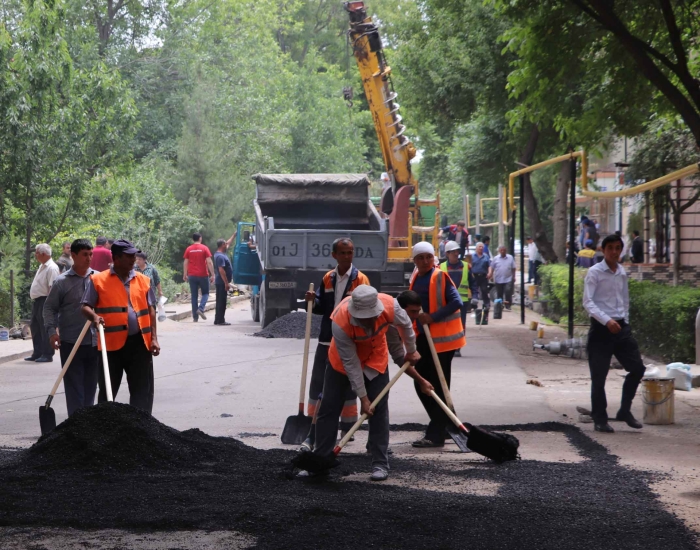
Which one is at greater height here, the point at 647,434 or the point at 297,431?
the point at 297,431

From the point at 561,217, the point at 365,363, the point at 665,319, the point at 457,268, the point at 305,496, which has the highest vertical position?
the point at 561,217

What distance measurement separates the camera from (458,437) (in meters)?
8.31

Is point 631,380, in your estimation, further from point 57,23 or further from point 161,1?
point 161,1

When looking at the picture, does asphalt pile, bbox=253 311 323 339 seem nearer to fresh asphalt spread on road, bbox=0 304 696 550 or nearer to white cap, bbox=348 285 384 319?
fresh asphalt spread on road, bbox=0 304 696 550

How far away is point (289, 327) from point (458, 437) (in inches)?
445

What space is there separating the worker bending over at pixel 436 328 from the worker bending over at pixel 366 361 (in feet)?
3.63

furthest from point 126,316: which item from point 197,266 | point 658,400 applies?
point 197,266

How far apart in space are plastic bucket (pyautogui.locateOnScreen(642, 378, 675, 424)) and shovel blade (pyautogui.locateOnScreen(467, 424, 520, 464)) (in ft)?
7.80

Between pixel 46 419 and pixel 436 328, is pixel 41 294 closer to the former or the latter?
pixel 46 419

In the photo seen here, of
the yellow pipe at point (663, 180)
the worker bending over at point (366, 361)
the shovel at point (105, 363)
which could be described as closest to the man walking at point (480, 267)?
the yellow pipe at point (663, 180)

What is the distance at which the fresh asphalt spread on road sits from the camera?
5.51 metres

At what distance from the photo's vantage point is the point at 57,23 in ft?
69.2

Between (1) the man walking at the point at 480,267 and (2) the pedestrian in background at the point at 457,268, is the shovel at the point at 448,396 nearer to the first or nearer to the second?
(2) the pedestrian in background at the point at 457,268

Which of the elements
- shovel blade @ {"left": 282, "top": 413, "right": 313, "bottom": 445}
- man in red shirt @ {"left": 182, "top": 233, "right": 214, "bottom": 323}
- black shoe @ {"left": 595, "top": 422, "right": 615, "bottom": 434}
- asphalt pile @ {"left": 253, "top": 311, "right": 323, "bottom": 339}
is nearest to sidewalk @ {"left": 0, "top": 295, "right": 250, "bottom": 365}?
man in red shirt @ {"left": 182, "top": 233, "right": 214, "bottom": 323}
